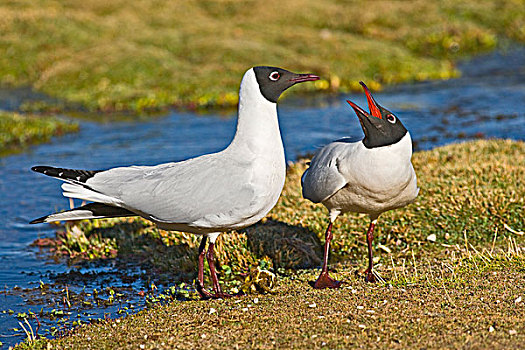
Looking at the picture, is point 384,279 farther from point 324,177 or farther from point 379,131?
point 379,131

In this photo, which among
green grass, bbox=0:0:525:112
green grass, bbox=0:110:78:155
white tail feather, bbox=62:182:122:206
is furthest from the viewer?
green grass, bbox=0:0:525:112

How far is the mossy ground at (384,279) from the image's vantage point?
5895 millimetres

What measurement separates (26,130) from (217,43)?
33.9 feet

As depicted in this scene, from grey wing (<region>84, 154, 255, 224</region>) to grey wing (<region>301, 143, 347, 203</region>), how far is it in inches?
51.2

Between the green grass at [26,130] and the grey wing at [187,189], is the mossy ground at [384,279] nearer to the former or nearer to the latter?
the grey wing at [187,189]

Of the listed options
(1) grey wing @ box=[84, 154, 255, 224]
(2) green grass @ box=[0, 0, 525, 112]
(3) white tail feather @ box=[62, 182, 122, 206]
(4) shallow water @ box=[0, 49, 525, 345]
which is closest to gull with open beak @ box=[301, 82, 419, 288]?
(1) grey wing @ box=[84, 154, 255, 224]

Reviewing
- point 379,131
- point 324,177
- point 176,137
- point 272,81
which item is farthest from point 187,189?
point 176,137

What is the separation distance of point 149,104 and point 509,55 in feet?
48.5

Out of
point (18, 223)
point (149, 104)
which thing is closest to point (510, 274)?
point (18, 223)

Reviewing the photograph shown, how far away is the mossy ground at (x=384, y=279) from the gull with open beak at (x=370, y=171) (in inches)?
34.0

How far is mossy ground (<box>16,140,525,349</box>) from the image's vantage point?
5895mm

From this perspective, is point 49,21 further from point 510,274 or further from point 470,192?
point 510,274

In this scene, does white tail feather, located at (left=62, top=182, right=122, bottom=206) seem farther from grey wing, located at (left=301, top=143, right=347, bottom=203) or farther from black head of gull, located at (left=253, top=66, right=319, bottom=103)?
grey wing, located at (left=301, top=143, right=347, bottom=203)

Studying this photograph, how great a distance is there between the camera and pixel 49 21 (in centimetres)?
2862
